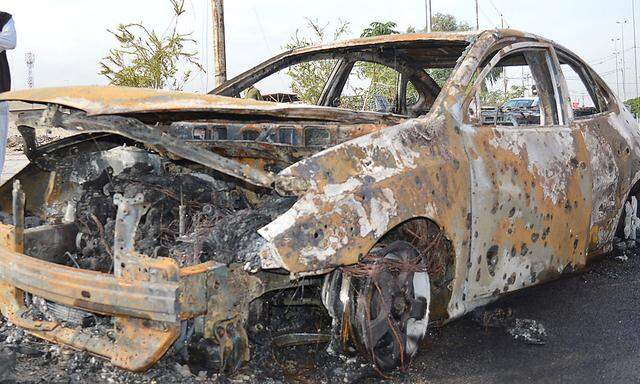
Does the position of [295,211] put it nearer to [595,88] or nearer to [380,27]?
[595,88]

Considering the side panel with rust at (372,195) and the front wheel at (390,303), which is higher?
the side panel with rust at (372,195)

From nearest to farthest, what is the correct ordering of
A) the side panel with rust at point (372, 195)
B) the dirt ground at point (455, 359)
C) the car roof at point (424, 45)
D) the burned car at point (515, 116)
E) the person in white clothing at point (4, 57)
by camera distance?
1. the side panel with rust at point (372, 195)
2. the dirt ground at point (455, 359)
3. the car roof at point (424, 45)
4. the burned car at point (515, 116)
5. the person in white clothing at point (4, 57)

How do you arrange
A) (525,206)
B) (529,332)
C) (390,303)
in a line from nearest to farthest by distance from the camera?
(390,303), (525,206), (529,332)

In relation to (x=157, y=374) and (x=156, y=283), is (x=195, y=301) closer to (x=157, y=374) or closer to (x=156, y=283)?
(x=156, y=283)

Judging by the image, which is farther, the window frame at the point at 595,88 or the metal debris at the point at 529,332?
the window frame at the point at 595,88

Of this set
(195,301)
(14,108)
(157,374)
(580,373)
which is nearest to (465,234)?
(580,373)

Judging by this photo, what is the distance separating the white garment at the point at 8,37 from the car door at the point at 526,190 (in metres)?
4.74

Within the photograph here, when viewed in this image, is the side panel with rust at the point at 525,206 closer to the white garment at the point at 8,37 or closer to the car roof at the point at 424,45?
the car roof at the point at 424,45

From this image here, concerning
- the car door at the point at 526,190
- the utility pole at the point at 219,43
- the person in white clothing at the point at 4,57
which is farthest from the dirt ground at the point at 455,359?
the utility pole at the point at 219,43

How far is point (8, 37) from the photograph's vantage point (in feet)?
21.0

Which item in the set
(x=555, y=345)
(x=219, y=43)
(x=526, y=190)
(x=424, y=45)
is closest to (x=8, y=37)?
(x=424, y=45)

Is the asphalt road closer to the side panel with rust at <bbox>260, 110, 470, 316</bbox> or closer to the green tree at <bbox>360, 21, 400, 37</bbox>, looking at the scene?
the side panel with rust at <bbox>260, 110, 470, 316</bbox>

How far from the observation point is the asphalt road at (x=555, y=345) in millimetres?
3369

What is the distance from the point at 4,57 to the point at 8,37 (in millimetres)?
280
